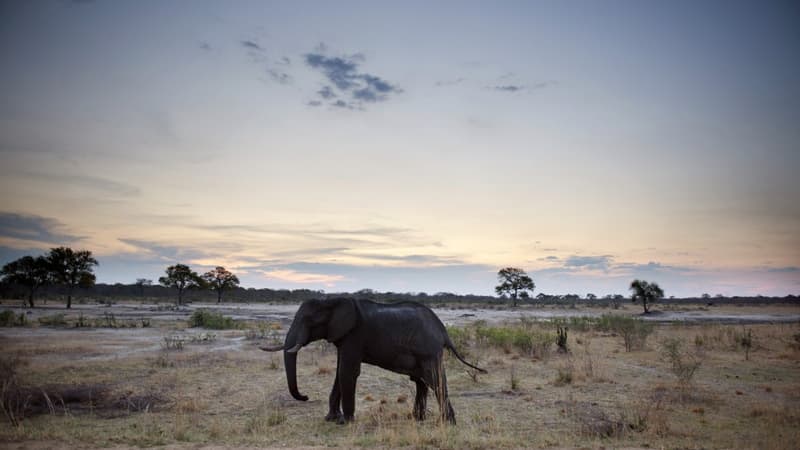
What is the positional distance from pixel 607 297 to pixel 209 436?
144 metres

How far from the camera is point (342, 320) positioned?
993 cm

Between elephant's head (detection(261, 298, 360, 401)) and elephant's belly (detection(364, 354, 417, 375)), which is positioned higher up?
elephant's head (detection(261, 298, 360, 401))

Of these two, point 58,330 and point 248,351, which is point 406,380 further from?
point 58,330

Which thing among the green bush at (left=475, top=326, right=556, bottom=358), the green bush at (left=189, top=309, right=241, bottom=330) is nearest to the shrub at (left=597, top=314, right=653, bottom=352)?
the green bush at (left=475, top=326, right=556, bottom=358)

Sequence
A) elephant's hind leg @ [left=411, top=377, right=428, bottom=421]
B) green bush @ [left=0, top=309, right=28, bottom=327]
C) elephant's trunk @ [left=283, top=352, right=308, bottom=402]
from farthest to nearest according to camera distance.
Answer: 1. green bush @ [left=0, top=309, right=28, bottom=327]
2. elephant's hind leg @ [left=411, top=377, right=428, bottom=421]
3. elephant's trunk @ [left=283, top=352, right=308, bottom=402]

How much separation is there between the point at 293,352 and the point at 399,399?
3651 mm

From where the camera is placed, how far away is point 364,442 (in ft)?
28.2

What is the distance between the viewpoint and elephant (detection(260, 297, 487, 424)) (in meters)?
9.88

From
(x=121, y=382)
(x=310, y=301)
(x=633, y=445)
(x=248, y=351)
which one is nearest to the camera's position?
(x=633, y=445)

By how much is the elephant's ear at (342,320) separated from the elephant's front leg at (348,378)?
1.33ft

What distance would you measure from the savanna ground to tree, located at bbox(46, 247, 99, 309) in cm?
3578

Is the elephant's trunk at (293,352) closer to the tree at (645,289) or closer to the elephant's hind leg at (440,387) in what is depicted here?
the elephant's hind leg at (440,387)

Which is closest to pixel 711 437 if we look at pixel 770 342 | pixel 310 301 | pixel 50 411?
pixel 310 301

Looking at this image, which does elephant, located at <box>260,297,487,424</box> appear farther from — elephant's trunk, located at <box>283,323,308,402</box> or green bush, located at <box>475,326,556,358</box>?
green bush, located at <box>475,326,556,358</box>
